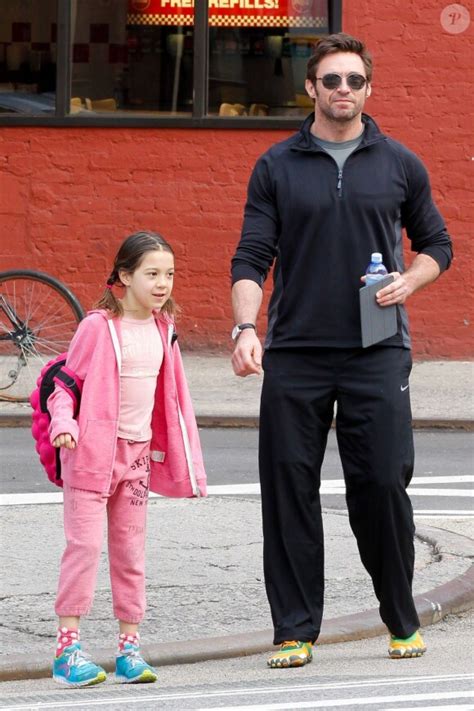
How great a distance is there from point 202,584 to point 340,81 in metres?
2.19

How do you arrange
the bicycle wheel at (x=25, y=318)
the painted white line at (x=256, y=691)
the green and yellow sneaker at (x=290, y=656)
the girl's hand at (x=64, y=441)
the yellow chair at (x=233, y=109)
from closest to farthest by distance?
the painted white line at (x=256, y=691), the girl's hand at (x=64, y=441), the green and yellow sneaker at (x=290, y=656), the bicycle wheel at (x=25, y=318), the yellow chair at (x=233, y=109)

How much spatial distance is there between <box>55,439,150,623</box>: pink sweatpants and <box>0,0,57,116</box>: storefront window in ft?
31.1

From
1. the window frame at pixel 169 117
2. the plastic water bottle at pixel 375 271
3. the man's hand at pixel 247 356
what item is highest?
the window frame at pixel 169 117

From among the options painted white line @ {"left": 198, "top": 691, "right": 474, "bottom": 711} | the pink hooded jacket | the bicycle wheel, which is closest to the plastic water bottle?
the pink hooded jacket

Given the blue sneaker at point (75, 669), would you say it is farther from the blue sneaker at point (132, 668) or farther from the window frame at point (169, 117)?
the window frame at point (169, 117)

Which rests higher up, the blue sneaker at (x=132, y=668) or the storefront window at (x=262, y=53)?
the storefront window at (x=262, y=53)

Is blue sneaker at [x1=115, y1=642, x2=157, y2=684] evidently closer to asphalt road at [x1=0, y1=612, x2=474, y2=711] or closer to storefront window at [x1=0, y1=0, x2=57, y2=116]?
asphalt road at [x1=0, y1=612, x2=474, y2=711]

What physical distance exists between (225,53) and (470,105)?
2.18 m

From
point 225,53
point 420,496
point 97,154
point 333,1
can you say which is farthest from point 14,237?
point 420,496

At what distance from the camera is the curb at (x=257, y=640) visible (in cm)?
554

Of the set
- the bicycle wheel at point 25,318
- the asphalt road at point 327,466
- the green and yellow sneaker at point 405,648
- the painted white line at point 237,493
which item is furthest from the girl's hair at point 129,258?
the bicycle wheel at point 25,318

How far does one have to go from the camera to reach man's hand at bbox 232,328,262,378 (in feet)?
17.4

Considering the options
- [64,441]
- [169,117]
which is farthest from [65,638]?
[169,117]

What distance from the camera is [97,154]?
14555 millimetres
